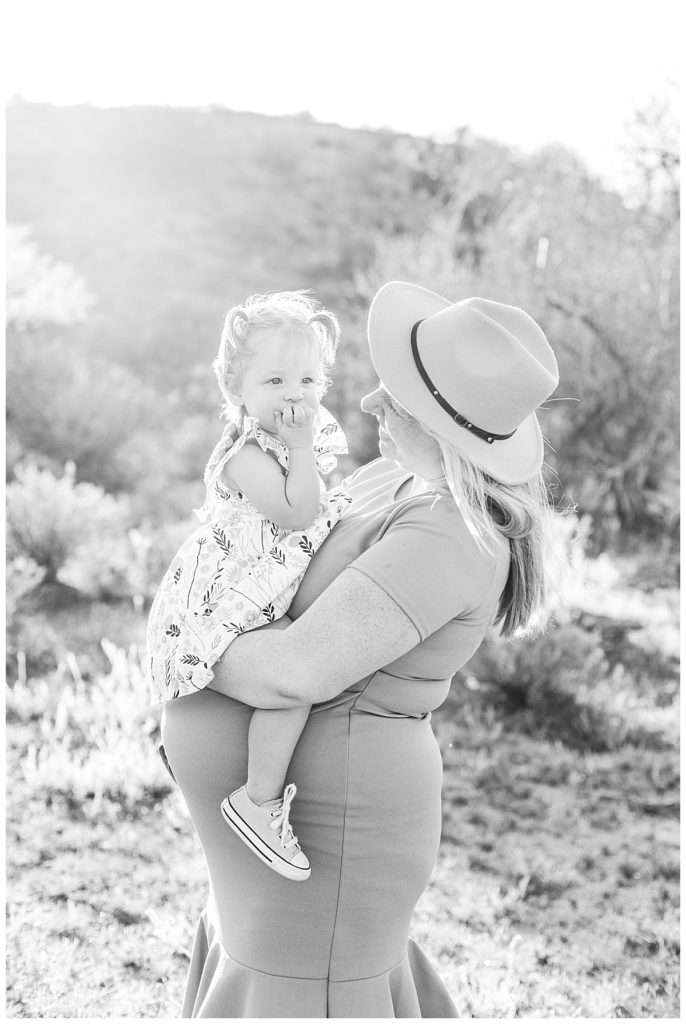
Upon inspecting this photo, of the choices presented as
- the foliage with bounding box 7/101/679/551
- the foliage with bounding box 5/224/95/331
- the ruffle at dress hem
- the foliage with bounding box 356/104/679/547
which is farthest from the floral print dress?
the foliage with bounding box 5/224/95/331

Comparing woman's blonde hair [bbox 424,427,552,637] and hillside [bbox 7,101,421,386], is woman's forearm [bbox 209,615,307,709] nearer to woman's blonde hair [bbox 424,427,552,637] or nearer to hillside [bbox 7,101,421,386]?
woman's blonde hair [bbox 424,427,552,637]

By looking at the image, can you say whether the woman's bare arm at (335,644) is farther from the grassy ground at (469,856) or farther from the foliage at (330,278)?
the foliage at (330,278)

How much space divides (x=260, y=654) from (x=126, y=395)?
1255 centimetres

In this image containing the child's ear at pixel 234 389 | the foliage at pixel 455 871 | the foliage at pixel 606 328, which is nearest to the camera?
the child's ear at pixel 234 389

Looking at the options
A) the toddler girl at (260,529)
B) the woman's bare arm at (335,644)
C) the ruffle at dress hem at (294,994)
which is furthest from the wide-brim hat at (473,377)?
the ruffle at dress hem at (294,994)

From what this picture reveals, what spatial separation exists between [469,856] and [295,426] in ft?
10.7

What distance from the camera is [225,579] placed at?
83.8 inches

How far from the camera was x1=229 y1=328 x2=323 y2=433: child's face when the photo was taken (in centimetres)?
230

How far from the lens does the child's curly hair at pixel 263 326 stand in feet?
7.66

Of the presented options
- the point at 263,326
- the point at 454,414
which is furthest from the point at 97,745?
the point at 454,414

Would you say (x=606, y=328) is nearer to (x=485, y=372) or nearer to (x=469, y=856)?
(x=469, y=856)

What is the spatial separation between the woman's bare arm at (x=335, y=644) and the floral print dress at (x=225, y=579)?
0.46 feet

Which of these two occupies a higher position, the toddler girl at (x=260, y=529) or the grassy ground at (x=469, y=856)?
the toddler girl at (x=260, y=529)

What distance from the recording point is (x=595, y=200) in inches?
524
